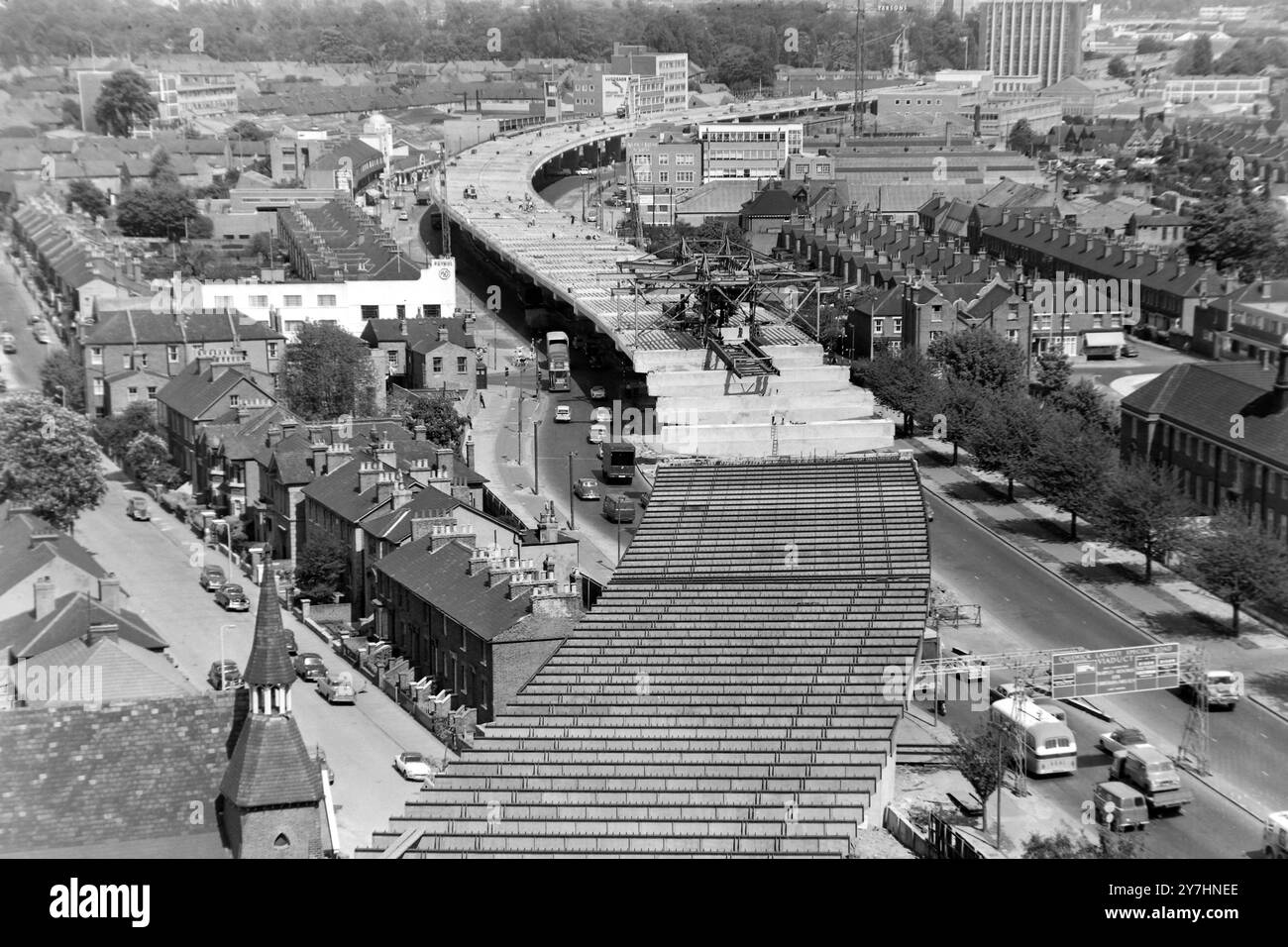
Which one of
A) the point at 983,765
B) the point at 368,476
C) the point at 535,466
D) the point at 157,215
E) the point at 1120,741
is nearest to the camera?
the point at 983,765

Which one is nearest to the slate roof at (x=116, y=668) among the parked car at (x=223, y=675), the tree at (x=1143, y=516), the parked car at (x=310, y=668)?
the parked car at (x=223, y=675)

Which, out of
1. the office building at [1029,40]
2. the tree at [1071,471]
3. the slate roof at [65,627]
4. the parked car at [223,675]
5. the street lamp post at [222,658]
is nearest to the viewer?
the slate roof at [65,627]

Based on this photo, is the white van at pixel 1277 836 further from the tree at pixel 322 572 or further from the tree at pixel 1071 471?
the tree at pixel 322 572

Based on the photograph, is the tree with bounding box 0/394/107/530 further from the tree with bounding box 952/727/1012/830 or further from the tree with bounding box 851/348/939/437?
the tree with bounding box 952/727/1012/830

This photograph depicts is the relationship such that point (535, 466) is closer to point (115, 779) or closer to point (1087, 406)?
point (1087, 406)

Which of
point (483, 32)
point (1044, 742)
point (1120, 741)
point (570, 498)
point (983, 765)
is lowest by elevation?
point (570, 498)

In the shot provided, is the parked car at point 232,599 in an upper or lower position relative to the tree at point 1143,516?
lower

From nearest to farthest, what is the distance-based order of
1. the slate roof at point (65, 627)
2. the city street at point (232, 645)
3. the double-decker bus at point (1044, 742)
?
the city street at point (232, 645) → the double-decker bus at point (1044, 742) → the slate roof at point (65, 627)

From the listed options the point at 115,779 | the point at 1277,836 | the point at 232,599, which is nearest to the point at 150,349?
the point at 232,599
